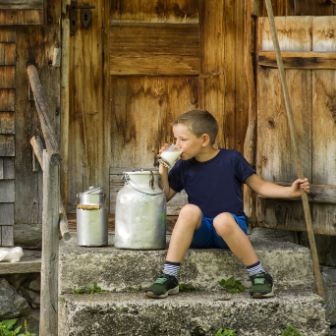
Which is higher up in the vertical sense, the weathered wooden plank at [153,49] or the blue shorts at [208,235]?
the weathered wooden plank at [153,49]

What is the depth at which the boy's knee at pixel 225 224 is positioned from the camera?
219 inches

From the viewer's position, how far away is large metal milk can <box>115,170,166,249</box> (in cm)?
578

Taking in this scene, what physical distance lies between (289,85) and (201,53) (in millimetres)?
1316

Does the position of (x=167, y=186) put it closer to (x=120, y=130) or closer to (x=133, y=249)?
(x=133, y=249)

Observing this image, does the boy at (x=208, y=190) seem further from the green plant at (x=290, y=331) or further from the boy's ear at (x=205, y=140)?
the green plant at (x=290, y=331)

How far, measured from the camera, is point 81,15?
766 cm

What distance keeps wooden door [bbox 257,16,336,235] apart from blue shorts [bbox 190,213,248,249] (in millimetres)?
826

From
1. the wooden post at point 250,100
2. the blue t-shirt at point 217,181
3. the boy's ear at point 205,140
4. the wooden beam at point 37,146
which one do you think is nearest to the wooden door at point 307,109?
the wooden post at point 250,100

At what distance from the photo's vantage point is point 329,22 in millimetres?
6547

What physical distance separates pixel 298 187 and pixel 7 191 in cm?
247

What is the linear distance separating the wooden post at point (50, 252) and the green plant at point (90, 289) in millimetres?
487

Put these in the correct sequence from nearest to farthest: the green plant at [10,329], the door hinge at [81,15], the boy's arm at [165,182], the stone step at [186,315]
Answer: the stone step at [186,315] < the boy's arm at [165,182] < the green plant at [10,329] < the door hinge at [81,15]

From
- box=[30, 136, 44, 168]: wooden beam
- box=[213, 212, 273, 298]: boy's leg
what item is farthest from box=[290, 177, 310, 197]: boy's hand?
box=[30, 136, 44, 168]: wooden beam

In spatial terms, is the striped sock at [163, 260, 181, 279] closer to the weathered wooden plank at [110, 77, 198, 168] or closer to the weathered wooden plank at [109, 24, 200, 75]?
the weathered wooden plank at [110, 77, 198, 168]
